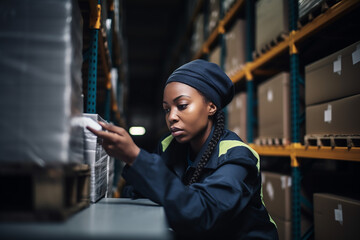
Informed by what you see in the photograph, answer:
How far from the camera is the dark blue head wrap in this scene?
1978 millimetres

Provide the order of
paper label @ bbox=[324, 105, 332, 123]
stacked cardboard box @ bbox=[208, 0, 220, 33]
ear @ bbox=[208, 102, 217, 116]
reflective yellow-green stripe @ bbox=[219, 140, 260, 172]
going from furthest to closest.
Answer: stacked cardboard box @ bbox=[208, 0, 220, 33] → paper label @ bbox=[324, 105, 332, 123] → ear @ bbox=[208, 102, 217, 116] → reflective yellow-green stripe @ bbox=[219, 140, 260, 172]

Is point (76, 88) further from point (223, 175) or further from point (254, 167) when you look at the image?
point (254, 167)

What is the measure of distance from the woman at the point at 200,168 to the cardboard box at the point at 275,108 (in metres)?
1.19

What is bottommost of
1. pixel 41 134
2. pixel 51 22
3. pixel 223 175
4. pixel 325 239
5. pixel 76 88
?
pixel 325 239

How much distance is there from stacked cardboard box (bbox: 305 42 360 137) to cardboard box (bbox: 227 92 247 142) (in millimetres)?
1392

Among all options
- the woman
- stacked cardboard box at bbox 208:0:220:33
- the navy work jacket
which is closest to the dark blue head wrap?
the woman

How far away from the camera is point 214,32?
5.21 m

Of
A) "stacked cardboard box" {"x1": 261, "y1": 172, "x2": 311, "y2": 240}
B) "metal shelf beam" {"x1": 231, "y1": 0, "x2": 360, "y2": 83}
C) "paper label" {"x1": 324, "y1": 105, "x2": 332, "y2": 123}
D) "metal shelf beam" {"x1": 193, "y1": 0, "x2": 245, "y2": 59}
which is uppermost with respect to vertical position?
"metal shelf beam" {"x1": 193, "y1": 0, "x2": 245, "y2": 59}

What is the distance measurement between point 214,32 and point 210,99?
3482mm

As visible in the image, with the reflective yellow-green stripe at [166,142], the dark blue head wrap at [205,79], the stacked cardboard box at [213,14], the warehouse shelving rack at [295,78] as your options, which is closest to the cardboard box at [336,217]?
the warehouse shelving rack at [295,78]

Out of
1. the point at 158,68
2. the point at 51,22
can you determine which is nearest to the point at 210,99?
the point at 51,22

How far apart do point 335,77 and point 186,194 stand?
1.84 meters

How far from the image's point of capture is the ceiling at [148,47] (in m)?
9.20

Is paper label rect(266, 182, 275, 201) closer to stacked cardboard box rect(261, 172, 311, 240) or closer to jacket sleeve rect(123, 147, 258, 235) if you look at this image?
stacked cardboard box rect(261, 172, 311, 240)
